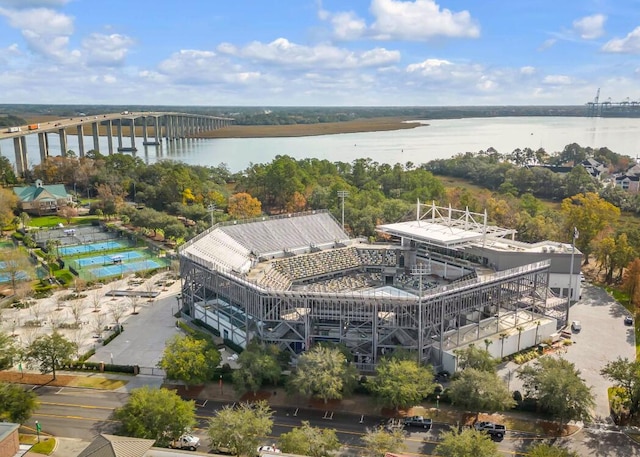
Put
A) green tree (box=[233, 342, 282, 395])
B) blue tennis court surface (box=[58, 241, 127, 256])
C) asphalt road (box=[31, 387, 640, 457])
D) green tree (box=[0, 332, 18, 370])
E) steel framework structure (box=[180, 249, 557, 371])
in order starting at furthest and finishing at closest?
1. blue tennis court surface (box=[58, 241, 127, 256])
2. steel framework structure (box=[180, 249, 557, 371])
3. green tree (box=[0, 332, 18, 370])
4. green tree (box=[233, 342, 282, 395])
5. asphalt road (box=[31, 387, 640, 457])

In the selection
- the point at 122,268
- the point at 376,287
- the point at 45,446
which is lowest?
the point at 45,446

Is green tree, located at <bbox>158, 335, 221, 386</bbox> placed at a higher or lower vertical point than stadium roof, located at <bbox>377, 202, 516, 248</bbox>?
lower

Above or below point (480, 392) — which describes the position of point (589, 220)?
above

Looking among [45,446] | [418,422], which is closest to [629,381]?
[418,422]

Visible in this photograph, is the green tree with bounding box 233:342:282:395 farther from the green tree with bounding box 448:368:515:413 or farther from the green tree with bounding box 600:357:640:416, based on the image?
the green tree with bounding box 600:357:640:416

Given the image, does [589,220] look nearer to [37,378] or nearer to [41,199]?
[37,378]

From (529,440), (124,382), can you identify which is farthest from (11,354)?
(529,440)

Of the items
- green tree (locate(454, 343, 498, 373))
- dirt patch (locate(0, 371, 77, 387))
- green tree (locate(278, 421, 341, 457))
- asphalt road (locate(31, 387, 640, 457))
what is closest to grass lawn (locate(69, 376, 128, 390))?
dirt patch (locate(0, 371, 77, 387))
